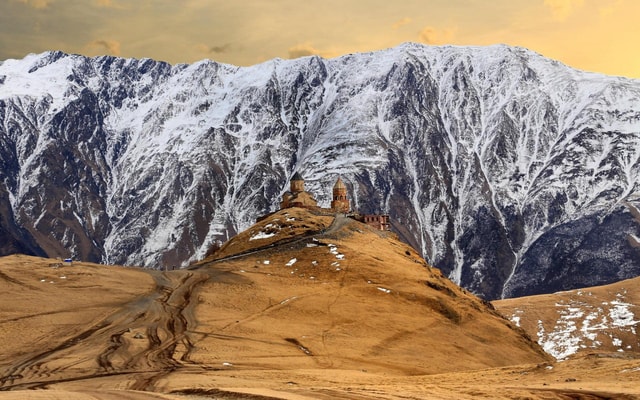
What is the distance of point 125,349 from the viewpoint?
7888 centimetres

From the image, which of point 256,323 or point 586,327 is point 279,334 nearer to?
point 256,323

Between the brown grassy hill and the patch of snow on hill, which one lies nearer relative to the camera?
the patch of snow on hill

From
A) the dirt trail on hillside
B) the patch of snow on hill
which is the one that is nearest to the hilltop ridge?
the dirt trail on hillside

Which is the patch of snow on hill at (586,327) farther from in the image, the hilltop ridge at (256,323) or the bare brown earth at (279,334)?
the bare brown earth at (279,334)

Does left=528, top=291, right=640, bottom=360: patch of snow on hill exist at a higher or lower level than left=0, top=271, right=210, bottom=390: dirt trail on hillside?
higher

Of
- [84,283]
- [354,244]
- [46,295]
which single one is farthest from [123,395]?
[354,244]

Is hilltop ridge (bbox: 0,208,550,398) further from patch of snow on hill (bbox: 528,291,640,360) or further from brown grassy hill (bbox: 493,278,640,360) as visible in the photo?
brown grassy hill (bbox: 493,278,640,360)

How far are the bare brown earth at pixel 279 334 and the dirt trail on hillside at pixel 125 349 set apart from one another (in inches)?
8.3

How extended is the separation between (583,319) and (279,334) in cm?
9209

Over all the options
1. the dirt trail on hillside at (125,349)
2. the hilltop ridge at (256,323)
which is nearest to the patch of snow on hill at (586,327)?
the hilltop ridge at (256,323)

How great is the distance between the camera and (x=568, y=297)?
581 feet

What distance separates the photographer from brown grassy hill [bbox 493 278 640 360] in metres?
154

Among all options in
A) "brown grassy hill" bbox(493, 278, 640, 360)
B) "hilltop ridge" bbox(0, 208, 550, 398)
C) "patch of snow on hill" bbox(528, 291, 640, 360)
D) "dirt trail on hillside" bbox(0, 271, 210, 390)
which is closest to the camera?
"dirt trail on hillside" bbox(0, 271, 210, 390)

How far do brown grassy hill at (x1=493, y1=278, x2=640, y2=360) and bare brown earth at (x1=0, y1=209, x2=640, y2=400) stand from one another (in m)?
34.1
